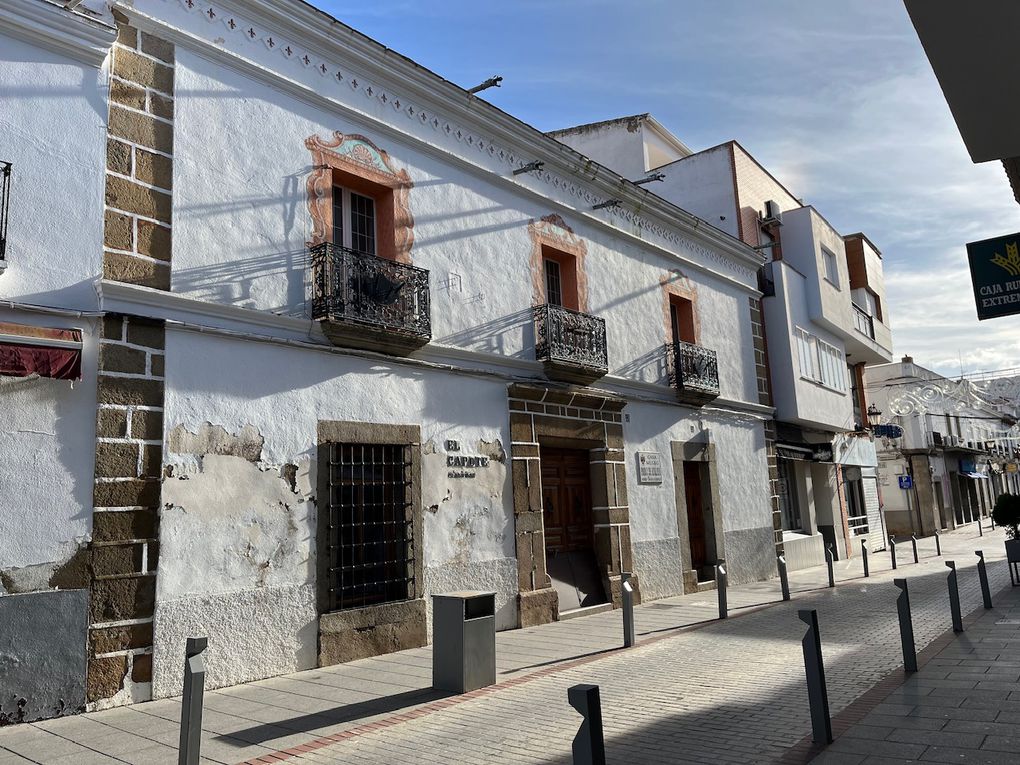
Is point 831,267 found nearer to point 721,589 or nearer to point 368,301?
point 721,589

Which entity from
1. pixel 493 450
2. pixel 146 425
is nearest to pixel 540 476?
pixel 493 450

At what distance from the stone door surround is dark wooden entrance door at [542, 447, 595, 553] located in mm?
154

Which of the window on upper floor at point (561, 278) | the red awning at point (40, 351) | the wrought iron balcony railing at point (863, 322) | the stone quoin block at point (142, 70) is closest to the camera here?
the red awning at point (40, 351)

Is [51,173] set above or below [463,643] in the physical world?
A: above

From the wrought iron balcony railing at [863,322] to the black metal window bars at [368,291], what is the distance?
57.8 feet

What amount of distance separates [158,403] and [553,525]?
683 cm

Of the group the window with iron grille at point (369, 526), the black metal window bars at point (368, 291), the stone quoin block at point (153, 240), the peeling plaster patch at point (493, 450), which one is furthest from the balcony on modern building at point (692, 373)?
the stone quoin block at point (153, 240)

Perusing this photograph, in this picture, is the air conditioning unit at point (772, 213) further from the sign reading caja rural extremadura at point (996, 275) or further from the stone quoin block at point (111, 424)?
the stone quoin block at point (111, 424)

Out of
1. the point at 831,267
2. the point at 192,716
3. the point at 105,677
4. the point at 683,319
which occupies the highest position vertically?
the point at 831,267

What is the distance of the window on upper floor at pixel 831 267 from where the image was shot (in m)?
22.0

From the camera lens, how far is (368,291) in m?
9.59

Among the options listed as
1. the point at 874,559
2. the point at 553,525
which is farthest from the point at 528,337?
the point at 874,559

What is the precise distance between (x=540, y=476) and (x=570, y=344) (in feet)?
7.33

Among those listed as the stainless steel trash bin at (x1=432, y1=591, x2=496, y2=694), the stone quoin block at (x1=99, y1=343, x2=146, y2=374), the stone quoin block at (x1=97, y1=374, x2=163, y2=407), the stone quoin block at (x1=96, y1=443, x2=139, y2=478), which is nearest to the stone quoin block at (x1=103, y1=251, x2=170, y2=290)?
the stone quoin block at (x1=99, y1=343, x2=146, y2=374)
